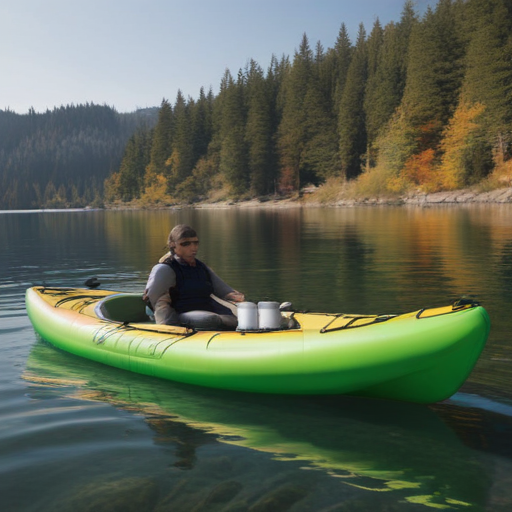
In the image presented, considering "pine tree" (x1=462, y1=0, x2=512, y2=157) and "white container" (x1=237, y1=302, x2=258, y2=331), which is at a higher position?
"pine tree" (x1=462, y1=0, x2=512, y2=157)

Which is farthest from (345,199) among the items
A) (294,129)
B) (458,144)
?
(458,144)

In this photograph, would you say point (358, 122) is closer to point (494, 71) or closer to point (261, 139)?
point (261, 139)

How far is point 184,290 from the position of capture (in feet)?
22.3

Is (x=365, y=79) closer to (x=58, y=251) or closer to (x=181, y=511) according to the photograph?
(x=58, y=251)

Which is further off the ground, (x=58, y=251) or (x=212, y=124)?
(x=212, y=124)

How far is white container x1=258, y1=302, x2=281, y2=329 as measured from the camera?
6062mm

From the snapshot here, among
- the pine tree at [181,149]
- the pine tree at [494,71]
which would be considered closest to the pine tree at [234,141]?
the pine tree at [181,149]

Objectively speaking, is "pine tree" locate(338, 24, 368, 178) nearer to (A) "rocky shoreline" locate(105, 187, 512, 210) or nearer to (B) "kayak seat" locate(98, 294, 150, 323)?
(A) "rocky shoreline" locate(105, 187, 512, 210)

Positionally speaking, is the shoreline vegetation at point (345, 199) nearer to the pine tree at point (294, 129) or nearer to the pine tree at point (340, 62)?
the pine tree at point (294, 129)

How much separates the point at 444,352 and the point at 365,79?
72.1 m

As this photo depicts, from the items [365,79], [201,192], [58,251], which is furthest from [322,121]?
[58,251]

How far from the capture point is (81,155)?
196625 mm

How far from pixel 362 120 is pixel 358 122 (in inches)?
28.6

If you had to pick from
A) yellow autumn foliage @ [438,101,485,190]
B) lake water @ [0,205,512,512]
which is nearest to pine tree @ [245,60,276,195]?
yellow autumn foliage @ [438,101,485,190]
